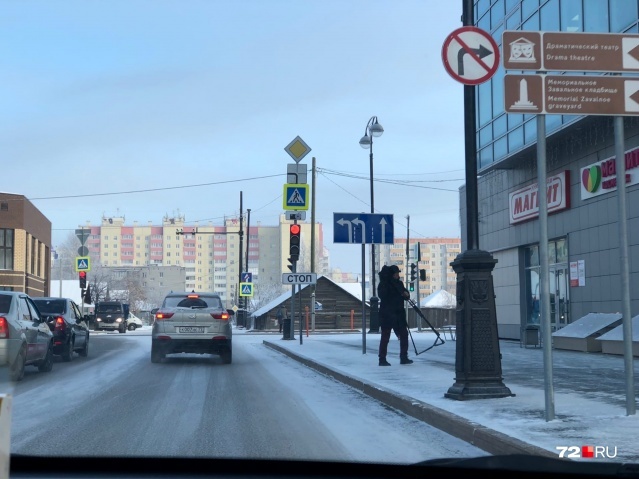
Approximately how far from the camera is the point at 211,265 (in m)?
180

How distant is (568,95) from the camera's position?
7777 millimetres

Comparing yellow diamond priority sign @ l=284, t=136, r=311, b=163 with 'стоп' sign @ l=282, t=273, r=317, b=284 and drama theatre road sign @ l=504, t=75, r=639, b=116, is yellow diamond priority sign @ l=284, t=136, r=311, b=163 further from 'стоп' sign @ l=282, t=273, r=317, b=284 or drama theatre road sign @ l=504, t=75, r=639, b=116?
drama theatre road sign @ l=504, t=75, r=639, b=116

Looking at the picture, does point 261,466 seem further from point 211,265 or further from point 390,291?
point 211,265

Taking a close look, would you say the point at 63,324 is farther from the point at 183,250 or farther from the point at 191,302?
the point at 183,250

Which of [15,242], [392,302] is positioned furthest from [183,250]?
[392,302]

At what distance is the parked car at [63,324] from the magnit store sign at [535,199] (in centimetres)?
1184

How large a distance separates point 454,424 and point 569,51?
12.5 feet

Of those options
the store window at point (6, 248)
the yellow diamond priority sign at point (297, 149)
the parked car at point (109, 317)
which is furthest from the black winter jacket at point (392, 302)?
the store window at point (6, 248)

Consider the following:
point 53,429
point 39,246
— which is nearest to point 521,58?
point 53,429

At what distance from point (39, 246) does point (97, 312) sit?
58.8 feet

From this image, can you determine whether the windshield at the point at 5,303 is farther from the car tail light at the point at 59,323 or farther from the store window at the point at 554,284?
the store window at the point at 554,284

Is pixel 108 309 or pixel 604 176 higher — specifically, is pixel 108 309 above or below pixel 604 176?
below

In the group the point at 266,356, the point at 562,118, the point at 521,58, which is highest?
the point at 562,118

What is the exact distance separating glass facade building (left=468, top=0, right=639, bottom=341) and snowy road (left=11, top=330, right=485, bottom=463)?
695 centimetres
